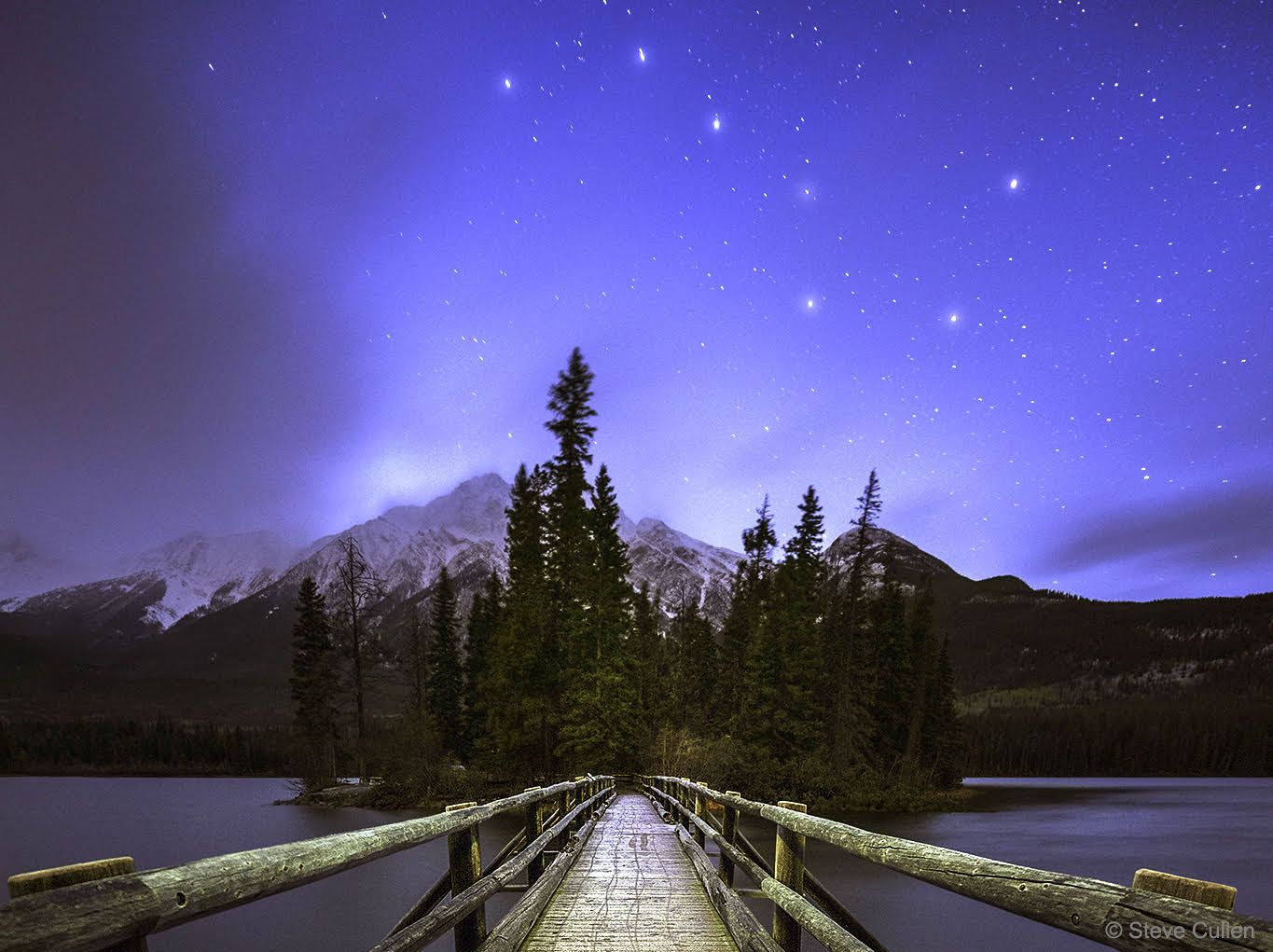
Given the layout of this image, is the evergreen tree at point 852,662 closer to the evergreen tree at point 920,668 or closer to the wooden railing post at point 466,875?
the evergreen tree at point 920,668

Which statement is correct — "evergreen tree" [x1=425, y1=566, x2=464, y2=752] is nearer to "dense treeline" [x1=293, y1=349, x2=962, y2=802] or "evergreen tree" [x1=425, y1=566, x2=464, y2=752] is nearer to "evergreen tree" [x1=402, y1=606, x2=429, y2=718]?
"dense treeline" [x1=293, y1=349, x2=962, y2=802]

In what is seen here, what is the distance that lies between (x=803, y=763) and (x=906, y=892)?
1096 cm

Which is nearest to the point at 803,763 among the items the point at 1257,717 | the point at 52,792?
the point at 52,792

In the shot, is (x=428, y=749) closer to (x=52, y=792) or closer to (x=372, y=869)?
(x=372, y=869)

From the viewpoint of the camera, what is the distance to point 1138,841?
4081cm

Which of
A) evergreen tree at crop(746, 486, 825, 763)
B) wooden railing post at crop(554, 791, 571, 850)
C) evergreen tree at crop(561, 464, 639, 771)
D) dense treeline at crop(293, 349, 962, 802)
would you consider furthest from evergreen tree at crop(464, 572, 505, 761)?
wooden railing post at crop(554, 791, 571, 850)

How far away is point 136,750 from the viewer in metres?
106

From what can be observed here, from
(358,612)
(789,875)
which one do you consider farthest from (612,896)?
(358,612)

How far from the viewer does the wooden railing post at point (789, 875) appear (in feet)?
12.6

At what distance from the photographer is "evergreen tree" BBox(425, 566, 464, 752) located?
155 feet

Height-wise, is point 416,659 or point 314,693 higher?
point 416,659

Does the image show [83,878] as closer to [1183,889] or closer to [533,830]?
[1183,889]

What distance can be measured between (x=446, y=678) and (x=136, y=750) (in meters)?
94.4

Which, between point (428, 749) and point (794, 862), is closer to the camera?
point (794, 862)
